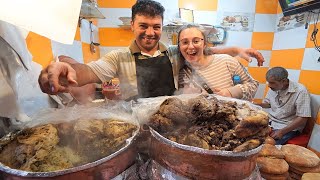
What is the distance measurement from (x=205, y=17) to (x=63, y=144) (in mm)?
3447

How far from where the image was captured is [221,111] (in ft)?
2.11

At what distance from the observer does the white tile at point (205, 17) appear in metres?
3.43

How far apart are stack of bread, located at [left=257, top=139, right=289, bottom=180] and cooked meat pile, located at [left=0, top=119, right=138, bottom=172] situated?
2.12ft

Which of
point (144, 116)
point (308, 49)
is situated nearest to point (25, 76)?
point (144, 116)

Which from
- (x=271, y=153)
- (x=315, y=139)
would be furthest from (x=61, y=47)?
(x=315, y=139)

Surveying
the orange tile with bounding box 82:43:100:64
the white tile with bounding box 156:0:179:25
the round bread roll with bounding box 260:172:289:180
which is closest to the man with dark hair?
the round bread roll with bounding box 260:172:289:180

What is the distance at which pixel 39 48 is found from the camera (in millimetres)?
1300

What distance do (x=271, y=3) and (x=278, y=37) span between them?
640mm

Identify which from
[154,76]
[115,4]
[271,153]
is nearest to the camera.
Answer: [271,153]

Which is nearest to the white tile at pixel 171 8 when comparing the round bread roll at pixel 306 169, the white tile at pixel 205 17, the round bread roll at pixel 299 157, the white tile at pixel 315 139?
the white tile at pixel 205 17

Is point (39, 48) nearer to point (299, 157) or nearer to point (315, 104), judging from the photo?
point (299, 157)

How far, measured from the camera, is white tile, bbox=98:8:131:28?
10.8ft

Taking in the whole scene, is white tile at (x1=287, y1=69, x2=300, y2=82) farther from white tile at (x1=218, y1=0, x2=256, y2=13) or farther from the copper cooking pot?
the copper cooking pot

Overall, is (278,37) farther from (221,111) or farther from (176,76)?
(221,111)
